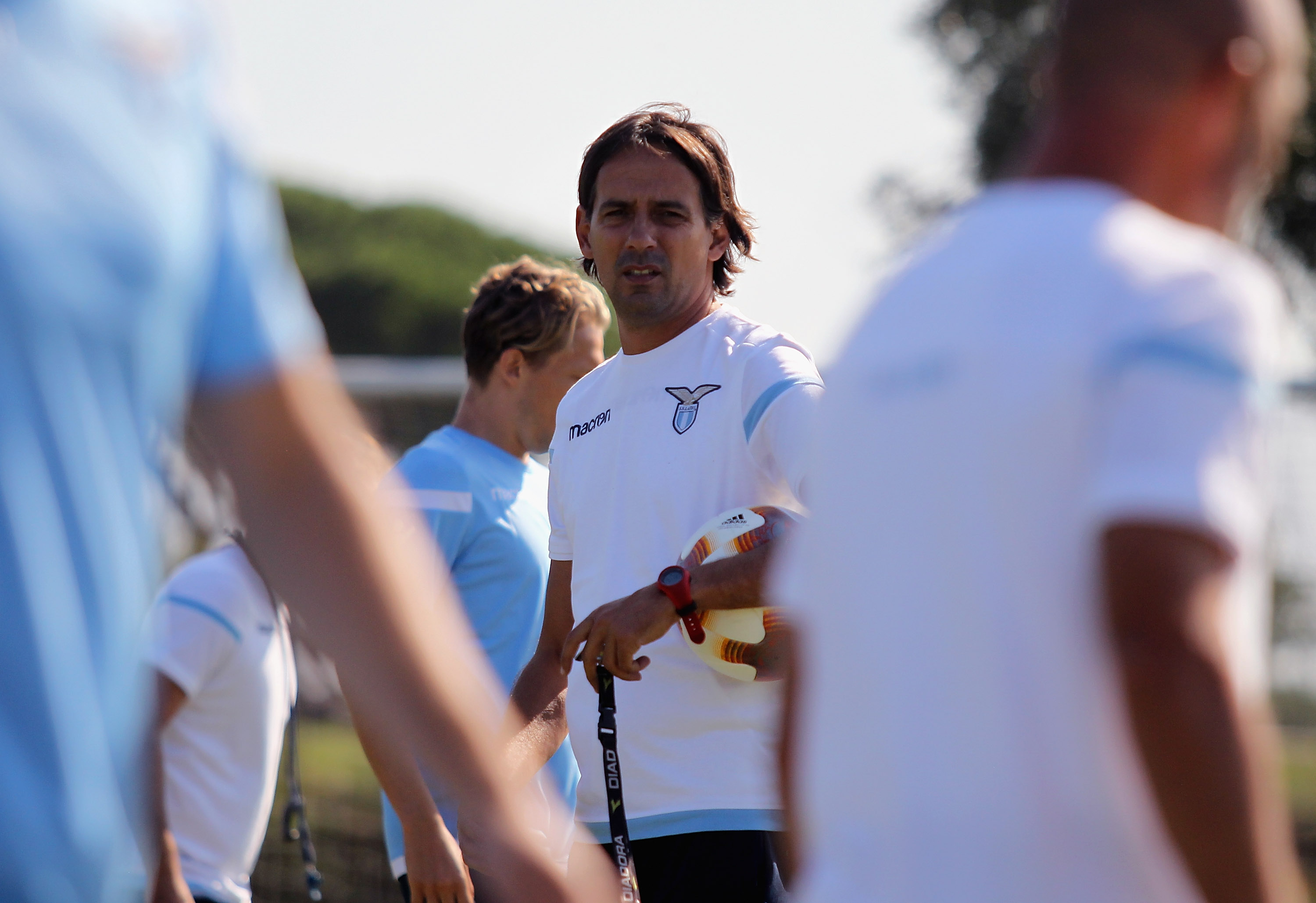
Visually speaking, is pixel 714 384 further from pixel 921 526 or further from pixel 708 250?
pixel 921 526

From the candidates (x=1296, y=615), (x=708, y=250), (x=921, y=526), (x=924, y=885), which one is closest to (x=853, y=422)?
(x=921, y=526)

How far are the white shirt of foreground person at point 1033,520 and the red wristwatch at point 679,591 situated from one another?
1.58 meters

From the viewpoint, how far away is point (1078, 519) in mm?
1219

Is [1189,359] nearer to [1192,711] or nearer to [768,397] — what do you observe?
[1192,711]

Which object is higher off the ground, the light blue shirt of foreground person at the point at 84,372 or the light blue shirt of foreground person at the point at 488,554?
the light blue shirt of foreground person at the point at 84,372

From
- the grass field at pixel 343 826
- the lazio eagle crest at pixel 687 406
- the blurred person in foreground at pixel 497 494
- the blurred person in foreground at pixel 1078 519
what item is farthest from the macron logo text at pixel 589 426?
the grass field at pixel 343 826

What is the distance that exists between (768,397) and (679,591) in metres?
0.47

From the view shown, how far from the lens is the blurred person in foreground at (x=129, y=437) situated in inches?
43.4

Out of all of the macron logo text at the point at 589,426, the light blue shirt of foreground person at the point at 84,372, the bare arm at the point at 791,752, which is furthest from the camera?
the macron logo text at the point at 589,426

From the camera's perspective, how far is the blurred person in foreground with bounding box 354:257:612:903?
3.50 m

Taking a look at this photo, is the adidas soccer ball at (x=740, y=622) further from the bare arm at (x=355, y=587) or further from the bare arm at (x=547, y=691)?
the bare arm at (x=355, y=587)

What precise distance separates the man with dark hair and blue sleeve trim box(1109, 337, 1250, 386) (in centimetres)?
176

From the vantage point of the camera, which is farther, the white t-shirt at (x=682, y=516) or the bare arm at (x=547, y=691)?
the bare arm at (x=547, y=691)

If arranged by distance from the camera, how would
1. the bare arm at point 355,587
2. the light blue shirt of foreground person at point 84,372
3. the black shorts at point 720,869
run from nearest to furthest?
the light blue shirt of foreground person at point 84,372, the bare arm at point 355,587, the black shorts at point 720,869
